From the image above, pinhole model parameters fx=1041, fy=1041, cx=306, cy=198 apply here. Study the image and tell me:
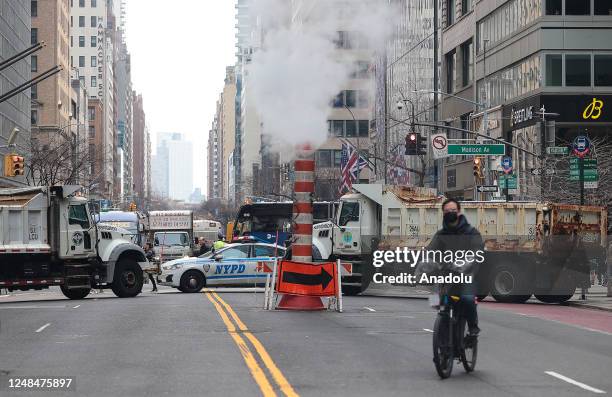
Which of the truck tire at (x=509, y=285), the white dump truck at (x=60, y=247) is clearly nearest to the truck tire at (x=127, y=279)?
the white dump truck at (x=60, y=247)

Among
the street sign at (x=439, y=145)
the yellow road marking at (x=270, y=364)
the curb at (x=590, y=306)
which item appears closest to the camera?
the yellow road marking at (x=270, y=364)

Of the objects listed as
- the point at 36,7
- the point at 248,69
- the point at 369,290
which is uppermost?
the point at 36,7

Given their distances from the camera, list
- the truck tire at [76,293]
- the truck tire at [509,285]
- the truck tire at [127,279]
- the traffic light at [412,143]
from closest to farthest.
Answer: the truck tire at [509,285] < the truck tire at [76,293] < the truck tire at [127,279] < the traffic light at [412,143]

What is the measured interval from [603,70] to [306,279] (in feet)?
106

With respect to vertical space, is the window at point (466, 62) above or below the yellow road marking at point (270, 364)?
above

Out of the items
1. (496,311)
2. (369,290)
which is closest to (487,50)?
(369,290)

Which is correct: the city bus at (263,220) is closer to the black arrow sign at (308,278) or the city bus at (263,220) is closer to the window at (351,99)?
the window at (351,99)

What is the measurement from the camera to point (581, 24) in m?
51.8

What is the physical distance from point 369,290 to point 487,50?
96.4 ft

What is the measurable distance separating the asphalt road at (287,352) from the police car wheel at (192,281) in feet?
30.3

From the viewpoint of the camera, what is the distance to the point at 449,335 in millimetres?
12352

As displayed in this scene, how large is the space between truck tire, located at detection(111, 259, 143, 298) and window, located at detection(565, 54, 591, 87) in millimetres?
28581

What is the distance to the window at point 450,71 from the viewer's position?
227ft

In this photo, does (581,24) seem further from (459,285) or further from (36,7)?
(36,7)
